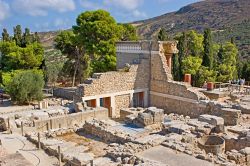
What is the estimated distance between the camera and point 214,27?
91.7 meters

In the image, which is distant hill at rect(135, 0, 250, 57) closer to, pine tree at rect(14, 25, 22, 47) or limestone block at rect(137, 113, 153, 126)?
pine tree at rect(14, 25, 22, 47)

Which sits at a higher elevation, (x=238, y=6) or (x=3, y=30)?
(x=238, y=6)

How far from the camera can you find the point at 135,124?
55.7 feet

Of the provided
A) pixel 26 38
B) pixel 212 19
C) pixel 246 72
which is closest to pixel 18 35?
pixel 26 38

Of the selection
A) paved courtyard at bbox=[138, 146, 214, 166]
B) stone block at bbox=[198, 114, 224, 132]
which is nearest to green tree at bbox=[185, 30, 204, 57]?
stone block at bbox=[198, 114, 224, 132]

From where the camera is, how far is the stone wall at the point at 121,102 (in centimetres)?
2227

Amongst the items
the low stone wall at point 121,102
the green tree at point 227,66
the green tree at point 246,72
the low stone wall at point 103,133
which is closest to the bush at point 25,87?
the low stone wall at point 121,102

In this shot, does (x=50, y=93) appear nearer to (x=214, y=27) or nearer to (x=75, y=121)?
(x=75, y=121)

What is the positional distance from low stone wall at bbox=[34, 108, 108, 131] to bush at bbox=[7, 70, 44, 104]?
6495 mm

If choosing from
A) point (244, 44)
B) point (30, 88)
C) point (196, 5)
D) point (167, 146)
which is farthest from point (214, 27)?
point (167, 146)

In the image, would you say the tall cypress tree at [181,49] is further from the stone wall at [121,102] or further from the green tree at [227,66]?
the stone wall at [121,102]

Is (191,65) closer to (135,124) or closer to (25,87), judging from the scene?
(135,124)

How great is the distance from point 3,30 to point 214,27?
69492 millimetres

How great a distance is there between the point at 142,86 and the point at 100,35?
672 centimetres
